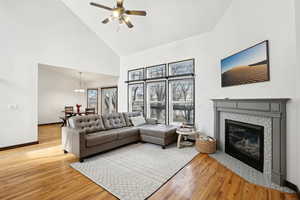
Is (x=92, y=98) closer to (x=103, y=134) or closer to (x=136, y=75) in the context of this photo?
(x=136, y=75)

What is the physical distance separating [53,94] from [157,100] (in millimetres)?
5824

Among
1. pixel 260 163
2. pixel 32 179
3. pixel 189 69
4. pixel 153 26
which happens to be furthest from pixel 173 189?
pixel 153 26

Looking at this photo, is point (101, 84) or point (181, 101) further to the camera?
point (101, 84)

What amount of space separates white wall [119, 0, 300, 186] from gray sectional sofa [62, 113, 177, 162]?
4.67 feet

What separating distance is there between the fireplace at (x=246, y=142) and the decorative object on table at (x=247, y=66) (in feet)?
2.89

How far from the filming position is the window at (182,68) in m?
4.40

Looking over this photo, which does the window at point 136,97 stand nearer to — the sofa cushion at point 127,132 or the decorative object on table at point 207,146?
the sofa cushion at point 127,132

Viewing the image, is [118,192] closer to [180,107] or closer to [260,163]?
[260,163]

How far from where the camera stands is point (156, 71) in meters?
5.29

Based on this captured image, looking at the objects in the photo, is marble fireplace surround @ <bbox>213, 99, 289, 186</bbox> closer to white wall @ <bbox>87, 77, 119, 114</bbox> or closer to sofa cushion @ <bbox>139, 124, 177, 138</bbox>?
sofa cushion @ <bbox>139, 124, 177, 138</bbox>

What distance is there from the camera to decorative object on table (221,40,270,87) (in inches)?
93.0

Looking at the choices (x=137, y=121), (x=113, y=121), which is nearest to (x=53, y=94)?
(x=113, y=121)

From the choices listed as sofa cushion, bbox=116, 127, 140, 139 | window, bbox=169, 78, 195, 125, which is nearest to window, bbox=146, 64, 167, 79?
window, bbox=169, 78, 195, 125

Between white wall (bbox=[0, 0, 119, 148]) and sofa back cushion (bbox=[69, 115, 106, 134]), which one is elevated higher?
white wall (bbox=[0, 0, 119, 148])
